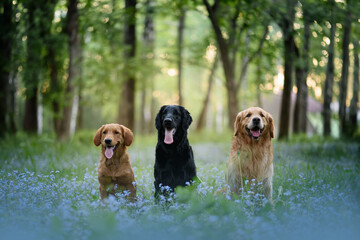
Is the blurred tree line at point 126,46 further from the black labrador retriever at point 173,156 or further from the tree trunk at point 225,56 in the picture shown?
the black labrador retriever at point 173,156

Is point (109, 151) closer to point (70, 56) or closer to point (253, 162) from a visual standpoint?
point (253, 162)

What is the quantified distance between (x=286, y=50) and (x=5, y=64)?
367 inches

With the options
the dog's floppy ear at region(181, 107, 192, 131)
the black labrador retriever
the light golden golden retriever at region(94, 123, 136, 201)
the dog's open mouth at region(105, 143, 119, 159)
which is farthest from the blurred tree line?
the dog's open mouth at region(105, 143, 119, 159)

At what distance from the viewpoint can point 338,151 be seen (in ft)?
32.7

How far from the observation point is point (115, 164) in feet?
16.5

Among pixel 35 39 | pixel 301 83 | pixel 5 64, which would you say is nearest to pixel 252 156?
pixel 35 39

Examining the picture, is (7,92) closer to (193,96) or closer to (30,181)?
(30,181)

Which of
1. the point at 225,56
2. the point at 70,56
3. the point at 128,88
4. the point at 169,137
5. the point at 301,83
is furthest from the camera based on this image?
the point at 301,83

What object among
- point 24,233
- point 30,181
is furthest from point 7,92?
point 24,233

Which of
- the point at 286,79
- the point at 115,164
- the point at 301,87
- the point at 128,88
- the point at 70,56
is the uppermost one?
the point at 70,56

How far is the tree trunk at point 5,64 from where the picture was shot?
11250 millimetres

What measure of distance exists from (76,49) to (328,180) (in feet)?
28.6

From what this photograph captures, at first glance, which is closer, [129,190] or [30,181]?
[129,190]

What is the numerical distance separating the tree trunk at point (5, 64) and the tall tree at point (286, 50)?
25.4ft
